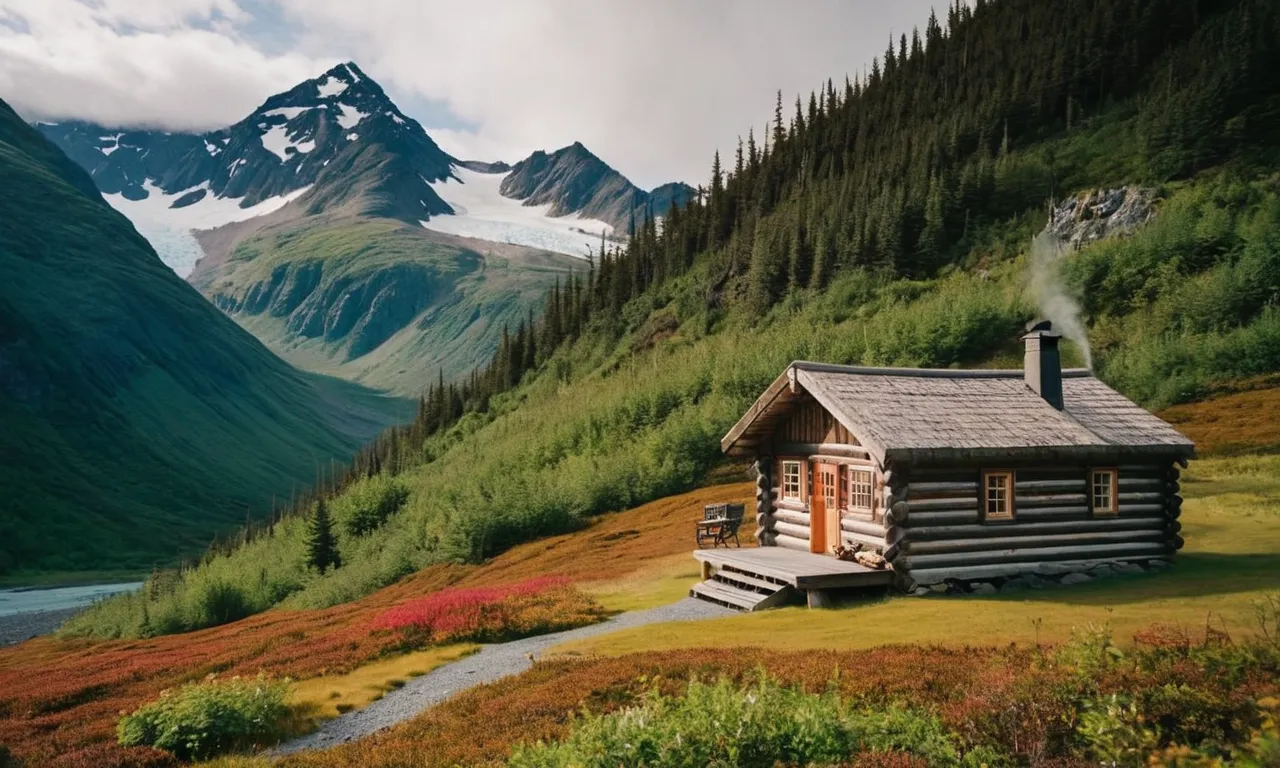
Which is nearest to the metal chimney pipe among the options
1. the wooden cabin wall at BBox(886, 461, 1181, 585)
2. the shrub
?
the wooden cabin wall at BBox(886, 461, 1181, 585)

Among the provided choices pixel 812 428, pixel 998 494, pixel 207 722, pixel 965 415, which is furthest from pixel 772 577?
pixel 207 722

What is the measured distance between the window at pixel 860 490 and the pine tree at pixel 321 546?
4789 centimetres

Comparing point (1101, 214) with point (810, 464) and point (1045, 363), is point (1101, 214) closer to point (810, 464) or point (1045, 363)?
point (1045, 363)

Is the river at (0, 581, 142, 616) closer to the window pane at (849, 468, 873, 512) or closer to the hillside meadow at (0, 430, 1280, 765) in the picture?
the hillside meadow at (0, 430, 1280, 765)

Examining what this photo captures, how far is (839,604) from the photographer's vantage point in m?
24.1

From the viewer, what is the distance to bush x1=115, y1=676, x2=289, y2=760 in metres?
16.7

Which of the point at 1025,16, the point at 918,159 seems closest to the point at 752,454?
the point at 918,159

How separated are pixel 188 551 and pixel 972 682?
481ft

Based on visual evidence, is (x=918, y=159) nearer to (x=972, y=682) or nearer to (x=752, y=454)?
(x=752, y=454)

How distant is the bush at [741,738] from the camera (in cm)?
1127

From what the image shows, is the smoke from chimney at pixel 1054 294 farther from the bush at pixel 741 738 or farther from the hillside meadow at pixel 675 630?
the bush at pixel 741 738

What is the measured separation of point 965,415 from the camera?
2552 centimetres

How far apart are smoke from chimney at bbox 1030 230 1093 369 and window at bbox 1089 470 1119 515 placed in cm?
1252

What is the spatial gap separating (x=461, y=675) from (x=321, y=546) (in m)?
47.9
